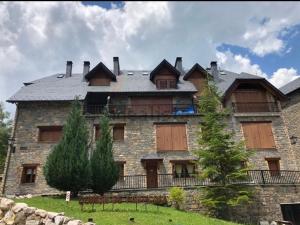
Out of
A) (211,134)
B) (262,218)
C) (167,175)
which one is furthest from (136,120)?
(262,218)

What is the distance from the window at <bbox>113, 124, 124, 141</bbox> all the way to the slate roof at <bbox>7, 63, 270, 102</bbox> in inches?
127

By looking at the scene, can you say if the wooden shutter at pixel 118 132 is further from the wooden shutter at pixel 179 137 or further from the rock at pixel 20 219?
the rock at pixel 20 219

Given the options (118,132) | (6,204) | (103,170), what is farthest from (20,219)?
(118,132)

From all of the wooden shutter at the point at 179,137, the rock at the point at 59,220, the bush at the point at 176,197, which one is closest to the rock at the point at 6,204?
the rock at the point at 59,220

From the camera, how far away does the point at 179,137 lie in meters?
22.9

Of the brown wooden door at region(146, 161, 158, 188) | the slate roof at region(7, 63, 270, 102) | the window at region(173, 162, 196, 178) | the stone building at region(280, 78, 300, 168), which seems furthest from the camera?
the stone building at region(280, 78, 300, 168)

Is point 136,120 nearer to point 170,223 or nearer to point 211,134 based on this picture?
point 211,134

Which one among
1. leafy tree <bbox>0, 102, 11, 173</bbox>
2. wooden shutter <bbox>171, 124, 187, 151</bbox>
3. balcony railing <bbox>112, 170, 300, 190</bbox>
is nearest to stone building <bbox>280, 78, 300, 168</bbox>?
balcony railing <bbox>112, 170, 300, 190</bbox>

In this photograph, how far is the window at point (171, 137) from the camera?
2248 centimetres

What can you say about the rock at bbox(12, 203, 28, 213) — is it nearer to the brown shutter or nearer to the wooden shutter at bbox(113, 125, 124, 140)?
the wooden shutter at bbox(113, 125, 124, 140)

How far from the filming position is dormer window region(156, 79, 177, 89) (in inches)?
1029

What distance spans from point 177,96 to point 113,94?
217 inches

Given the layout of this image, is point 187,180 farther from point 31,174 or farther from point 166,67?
point 31,174

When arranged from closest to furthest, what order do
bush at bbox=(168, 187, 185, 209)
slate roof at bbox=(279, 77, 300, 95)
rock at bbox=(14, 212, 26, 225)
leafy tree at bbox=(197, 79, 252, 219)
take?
rock at bbox=(14, 212, 26, 225) < bush at bbox=(168, 187, 185, 209) < leafy tree at bbox=(197, 79, 252, 219) < slate roof at bbox=(279, 77, 300, 95)
